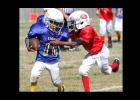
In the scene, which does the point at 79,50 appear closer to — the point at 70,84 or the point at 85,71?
the point at 70,84

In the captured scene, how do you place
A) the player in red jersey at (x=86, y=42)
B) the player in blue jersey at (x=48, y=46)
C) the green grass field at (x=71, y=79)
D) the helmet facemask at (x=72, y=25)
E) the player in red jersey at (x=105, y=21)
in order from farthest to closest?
the player in red jersey at (x=105, y=21) < the green grass field at (x=71, y=79) < the helmet facemask at (x=72, y=25) < the player in red jersey at (x=86, y=42) < the player in blue jersey at (x=48, y=46)

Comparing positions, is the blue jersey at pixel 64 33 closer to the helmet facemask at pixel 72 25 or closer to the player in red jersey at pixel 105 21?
the helmet facemask at pixel 72 25

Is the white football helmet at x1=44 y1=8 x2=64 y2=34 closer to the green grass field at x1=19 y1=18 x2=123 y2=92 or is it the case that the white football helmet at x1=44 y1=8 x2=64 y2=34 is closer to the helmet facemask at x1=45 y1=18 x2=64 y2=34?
the helmet facemask at x1=45 y1=18 x2=64 y2=34

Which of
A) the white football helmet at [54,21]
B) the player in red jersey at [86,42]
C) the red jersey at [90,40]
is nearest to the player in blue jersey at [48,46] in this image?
the white football helmet at [54,21]

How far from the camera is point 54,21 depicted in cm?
859

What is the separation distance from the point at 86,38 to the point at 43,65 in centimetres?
84

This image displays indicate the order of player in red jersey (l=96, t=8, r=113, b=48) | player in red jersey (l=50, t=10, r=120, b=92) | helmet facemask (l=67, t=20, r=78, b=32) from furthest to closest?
player in red jersey (l=96, t=8, r=113, b=48), helmet facemask (l=67, t=20, r=78, b=32), player in red jersey (l=50, t=10, r=120, b=92)

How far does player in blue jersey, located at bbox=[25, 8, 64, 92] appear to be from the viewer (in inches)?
337

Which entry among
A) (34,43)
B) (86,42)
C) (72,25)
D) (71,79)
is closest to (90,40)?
(86,42)

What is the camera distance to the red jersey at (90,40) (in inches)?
341

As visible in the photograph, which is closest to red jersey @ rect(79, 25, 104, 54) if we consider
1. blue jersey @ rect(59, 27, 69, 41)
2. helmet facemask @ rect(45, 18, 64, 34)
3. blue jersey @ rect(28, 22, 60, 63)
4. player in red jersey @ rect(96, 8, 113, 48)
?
blue jersey @ rect(59, 27, 69, 41)

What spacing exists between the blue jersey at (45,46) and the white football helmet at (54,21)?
74mm

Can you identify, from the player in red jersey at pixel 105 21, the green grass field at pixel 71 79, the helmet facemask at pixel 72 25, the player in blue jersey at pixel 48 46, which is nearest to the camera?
the player in blue jersey at pixel 48 46

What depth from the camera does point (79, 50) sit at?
539 inches
